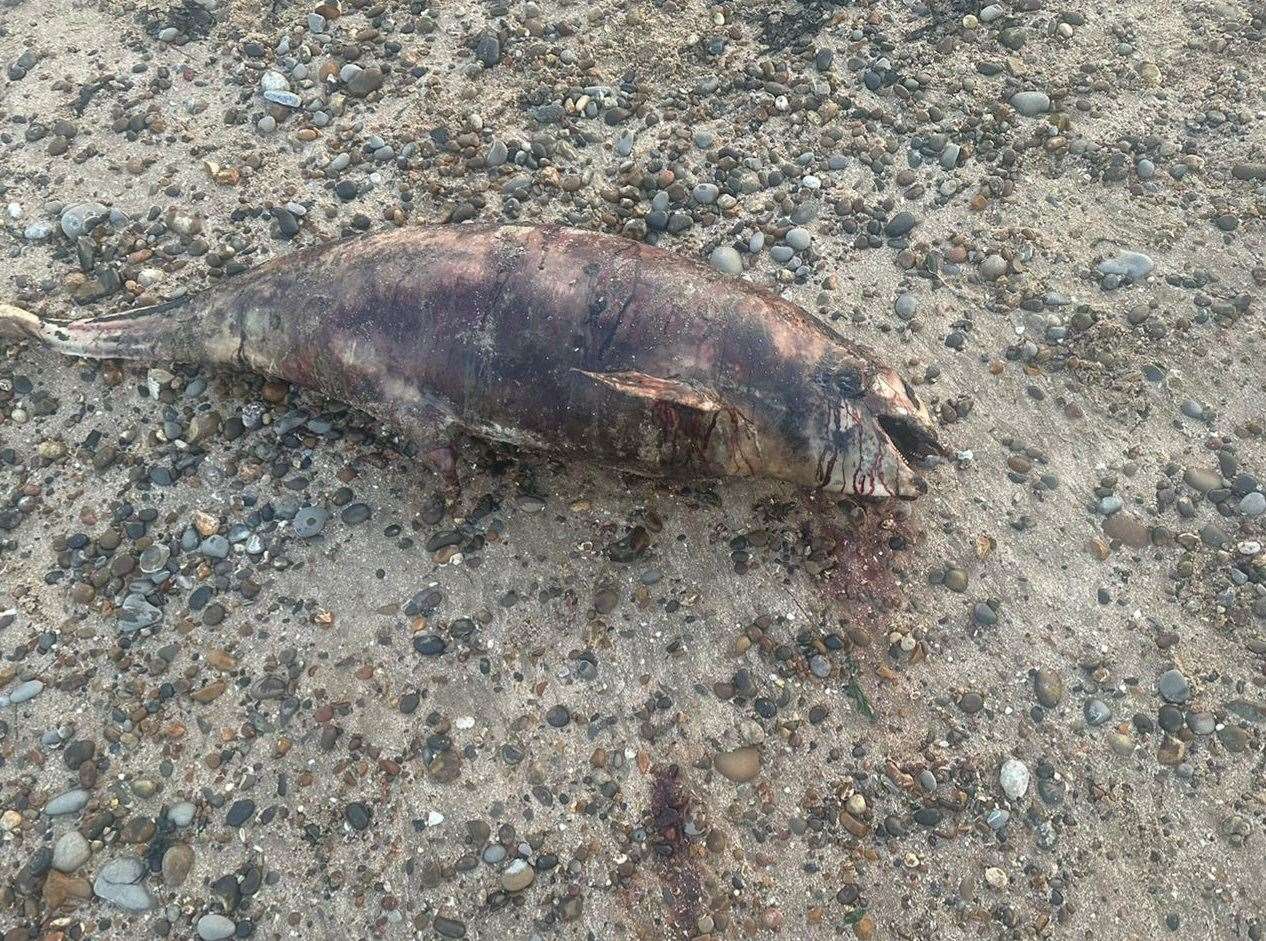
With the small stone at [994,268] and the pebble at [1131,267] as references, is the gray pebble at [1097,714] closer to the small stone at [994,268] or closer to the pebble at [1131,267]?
the small stone at [994,268]

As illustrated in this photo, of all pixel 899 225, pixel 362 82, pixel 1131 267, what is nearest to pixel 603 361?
pixel 899 225

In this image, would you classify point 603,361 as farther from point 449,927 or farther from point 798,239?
point 449,927

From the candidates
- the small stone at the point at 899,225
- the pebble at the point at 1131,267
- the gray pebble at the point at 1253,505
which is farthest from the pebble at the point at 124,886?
the pebble at the point at 1131,267

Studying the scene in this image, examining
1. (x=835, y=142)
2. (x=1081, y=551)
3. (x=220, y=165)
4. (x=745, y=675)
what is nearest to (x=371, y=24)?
(x=220, y=165)

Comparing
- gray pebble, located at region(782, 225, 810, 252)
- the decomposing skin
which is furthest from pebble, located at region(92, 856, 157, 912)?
gray pebble, located at region(782, 225, 810, 252)

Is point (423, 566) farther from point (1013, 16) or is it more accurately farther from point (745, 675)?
point (1013, 16)

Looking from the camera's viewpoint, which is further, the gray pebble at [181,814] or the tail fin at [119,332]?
the tail fin at [119,332]
